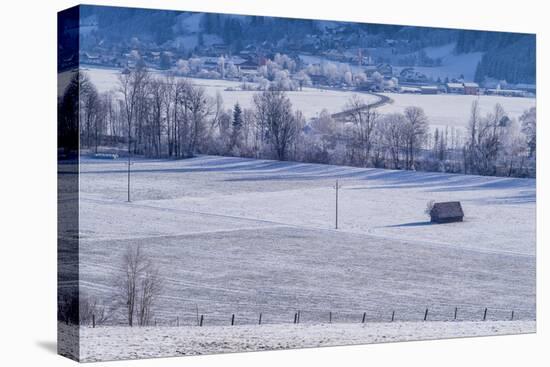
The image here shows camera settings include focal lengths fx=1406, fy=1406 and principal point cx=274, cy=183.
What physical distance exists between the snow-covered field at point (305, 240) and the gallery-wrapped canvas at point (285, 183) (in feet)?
0.09

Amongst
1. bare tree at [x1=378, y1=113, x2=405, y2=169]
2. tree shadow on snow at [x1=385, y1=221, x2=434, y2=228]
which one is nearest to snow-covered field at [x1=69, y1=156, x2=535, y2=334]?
tree shadow on snow at [x1=385, y1=221, x2=434, y2=228]

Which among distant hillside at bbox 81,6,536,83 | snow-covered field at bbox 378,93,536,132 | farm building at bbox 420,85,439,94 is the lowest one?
snow-covered field at bbox 378,93,536,132

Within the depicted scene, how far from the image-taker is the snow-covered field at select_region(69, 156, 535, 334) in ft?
62.7

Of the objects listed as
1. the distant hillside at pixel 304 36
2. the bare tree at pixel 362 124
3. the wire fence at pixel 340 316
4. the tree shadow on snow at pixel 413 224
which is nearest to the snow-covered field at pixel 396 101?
the bare tree at pixel 362 124

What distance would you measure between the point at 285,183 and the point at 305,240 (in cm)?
91

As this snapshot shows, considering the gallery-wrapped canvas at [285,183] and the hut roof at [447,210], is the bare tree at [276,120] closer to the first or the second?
the gallery-wrapped canvas at [285,183]

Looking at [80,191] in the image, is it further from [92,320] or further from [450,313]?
[450,313]

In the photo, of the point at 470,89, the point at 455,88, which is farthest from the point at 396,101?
the point at 470,89

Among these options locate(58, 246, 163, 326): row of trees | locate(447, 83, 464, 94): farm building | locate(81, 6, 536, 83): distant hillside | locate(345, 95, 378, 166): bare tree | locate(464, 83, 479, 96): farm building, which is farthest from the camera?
locate(464, 83, 479, 96): farm building

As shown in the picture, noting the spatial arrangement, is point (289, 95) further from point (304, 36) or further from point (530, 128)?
point (530, 128)

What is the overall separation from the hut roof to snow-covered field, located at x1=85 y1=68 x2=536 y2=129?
1.21 m

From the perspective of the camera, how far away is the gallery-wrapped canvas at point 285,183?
18.9 meters

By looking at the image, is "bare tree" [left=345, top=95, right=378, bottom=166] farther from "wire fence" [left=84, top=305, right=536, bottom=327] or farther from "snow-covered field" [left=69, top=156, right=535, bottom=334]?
"wire fence" [left=84, top=305, right=536, bottom=327]

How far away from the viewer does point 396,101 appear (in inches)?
845
